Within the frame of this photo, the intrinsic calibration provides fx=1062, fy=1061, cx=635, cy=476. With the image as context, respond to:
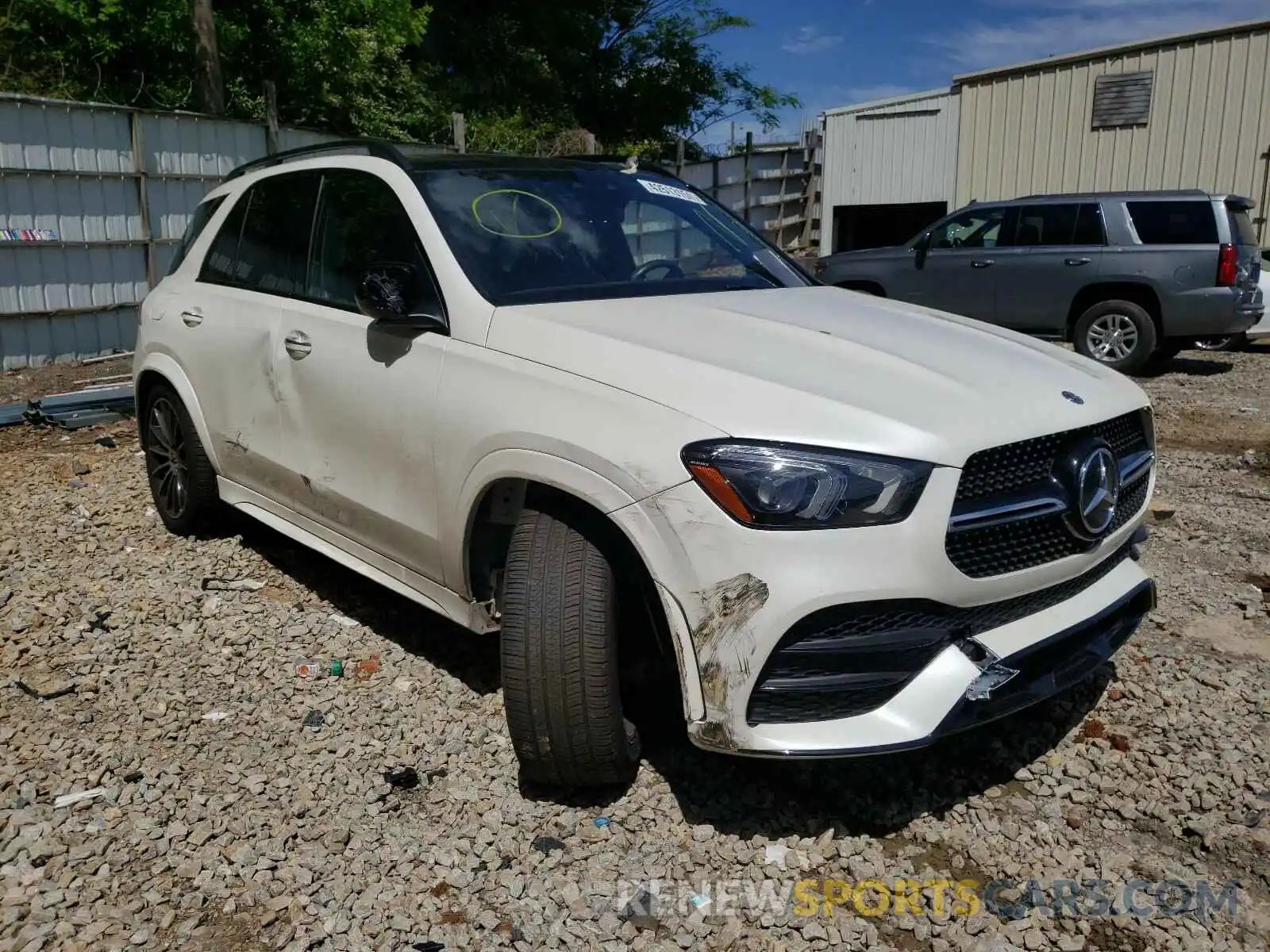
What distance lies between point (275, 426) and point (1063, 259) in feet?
29.1

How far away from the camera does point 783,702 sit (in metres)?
2.48

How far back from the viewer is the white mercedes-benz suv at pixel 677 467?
7.92 ft

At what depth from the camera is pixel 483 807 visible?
2.97 m

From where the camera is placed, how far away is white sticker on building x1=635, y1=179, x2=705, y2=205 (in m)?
4.10

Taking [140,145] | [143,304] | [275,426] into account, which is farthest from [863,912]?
[140,145]

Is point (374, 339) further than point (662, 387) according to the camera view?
Yes

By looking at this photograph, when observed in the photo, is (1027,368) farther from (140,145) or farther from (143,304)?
(140,145)

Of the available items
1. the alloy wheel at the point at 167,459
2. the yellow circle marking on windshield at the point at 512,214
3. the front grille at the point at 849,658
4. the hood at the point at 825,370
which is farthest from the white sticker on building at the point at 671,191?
the alloy wheel at the point at 167,459

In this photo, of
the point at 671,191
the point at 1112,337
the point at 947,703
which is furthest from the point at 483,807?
the point at 1112,337

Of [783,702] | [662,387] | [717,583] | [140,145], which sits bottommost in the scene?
[783,702]

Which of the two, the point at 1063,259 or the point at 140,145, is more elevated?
the point at 140,145

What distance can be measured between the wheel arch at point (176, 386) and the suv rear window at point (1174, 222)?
9.04 meters

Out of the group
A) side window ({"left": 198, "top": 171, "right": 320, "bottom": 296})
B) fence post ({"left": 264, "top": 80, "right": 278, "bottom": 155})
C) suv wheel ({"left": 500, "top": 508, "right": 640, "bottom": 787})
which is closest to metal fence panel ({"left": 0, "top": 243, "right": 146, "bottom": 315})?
fence post ({"left": 264, "top": 80, "right": 278, "bottom": 155})

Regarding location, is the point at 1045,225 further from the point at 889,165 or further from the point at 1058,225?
the point at 889,165
